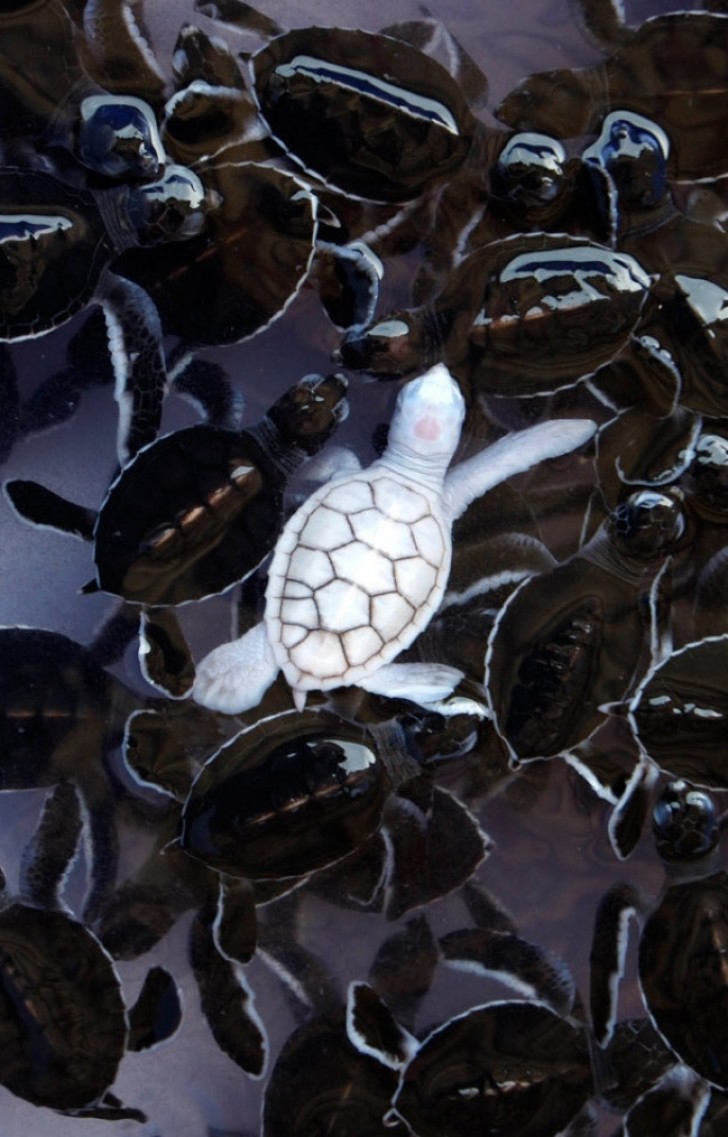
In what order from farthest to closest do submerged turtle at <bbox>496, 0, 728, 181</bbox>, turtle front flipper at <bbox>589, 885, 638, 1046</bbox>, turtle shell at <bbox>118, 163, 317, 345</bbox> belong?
turtle front flipper at <bbox>589, 885, 638, 1046</bbox> < submerged turtle at <bbox>496, 0, 728, 181</bbox> < turtle shell at <bbox>118, 163, 317, 345</bbox>

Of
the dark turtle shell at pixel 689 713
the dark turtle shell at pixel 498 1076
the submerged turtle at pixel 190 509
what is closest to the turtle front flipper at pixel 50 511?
the submerged turtle at pixel 190 509

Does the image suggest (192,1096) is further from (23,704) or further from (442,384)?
(442,384)

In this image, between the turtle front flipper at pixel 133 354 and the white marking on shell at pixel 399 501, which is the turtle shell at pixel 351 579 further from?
the turtle front flipper at pixel 133 354

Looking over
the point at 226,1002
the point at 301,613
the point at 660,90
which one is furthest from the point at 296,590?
the point at 660,90

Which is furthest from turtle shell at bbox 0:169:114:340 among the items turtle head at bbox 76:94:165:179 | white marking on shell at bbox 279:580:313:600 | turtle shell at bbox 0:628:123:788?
white marking on shell at bbox 279:580:313:600

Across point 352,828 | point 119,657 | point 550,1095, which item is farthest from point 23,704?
point 550,1095

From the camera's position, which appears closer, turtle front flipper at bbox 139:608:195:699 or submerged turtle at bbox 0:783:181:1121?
submerged turtle at bbox 0:783:181:1121

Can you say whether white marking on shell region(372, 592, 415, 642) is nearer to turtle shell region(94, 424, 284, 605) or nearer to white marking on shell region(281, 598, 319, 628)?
white marking on shell region(281, 598, 319, 628)
